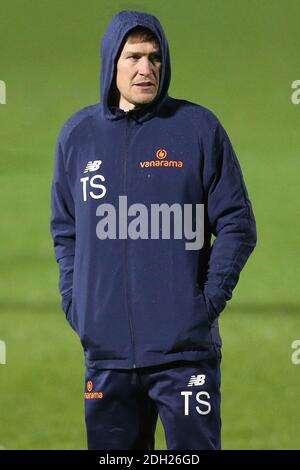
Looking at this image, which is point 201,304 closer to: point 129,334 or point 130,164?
point 129,334

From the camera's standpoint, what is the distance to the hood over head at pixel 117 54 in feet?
9.53

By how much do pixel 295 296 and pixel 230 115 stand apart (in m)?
0.89

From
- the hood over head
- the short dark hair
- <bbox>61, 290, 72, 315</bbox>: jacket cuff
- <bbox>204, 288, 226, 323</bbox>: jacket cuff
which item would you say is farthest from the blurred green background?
the short dark hair

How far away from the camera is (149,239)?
2.88 metres

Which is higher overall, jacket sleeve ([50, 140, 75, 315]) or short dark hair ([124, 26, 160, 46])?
short dark hair ([124, 26, 160, 46])

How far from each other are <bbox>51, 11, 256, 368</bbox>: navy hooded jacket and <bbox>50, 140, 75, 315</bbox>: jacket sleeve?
0.08ft

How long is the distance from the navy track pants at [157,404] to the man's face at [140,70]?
Answer: 615 millimetres

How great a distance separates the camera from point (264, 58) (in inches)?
199

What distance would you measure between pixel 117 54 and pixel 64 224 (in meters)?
0.42

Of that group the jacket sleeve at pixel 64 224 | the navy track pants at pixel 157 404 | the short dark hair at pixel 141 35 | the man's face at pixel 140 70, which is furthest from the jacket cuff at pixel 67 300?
the short dark hair at pixel 141 35

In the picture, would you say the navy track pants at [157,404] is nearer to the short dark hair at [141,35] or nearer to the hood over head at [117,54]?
the hood over head at [117,54]

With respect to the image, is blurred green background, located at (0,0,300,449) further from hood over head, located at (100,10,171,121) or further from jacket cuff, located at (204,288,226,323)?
hood over head, located at (100,10,171,121)

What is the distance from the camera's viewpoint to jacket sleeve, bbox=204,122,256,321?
2.90 m
